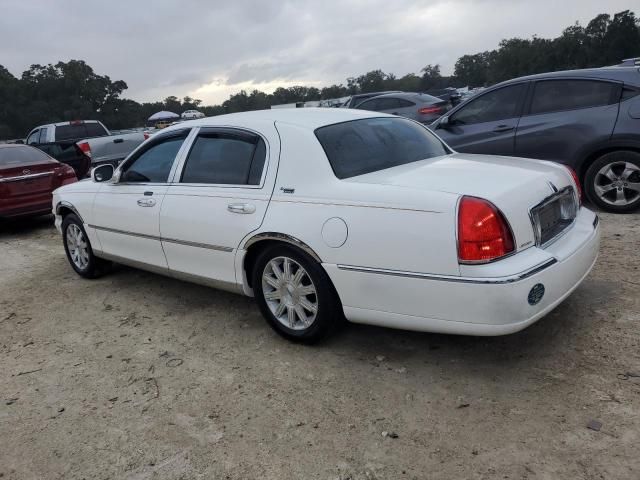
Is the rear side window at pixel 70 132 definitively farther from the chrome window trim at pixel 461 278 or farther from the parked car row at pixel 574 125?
the chrome window trim at pixel 461 278

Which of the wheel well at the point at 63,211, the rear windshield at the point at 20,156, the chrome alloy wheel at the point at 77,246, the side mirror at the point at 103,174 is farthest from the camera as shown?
the rear windshield at the point at 20,156

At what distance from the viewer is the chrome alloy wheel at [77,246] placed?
18.5 feet

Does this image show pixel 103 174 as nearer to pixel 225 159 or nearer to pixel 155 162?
pixel 155 162

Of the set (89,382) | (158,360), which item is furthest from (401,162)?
(89,382)

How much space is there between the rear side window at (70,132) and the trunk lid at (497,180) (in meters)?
11.9

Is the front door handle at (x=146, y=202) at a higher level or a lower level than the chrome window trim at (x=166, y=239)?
higher

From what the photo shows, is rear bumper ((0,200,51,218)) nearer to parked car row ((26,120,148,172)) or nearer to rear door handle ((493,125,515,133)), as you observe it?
parked car row ((26,120,148,172))

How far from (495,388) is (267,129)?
223cm

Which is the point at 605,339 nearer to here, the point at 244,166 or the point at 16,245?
the point at 244,166

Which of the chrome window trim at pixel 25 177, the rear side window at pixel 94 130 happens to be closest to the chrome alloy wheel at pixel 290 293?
the chrome window trim at pixel 25 177

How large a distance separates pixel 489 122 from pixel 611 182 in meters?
1.66

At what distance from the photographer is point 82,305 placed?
4.98 metres

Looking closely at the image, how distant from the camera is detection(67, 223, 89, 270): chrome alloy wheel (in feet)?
18.5

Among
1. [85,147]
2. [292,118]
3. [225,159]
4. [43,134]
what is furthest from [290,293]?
[43,134]
